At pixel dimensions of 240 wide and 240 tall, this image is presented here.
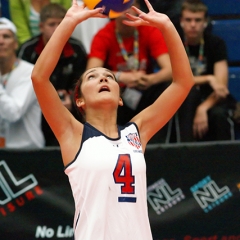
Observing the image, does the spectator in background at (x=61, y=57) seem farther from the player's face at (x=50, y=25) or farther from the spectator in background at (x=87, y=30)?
the spectator in background at (x=87, y=30)

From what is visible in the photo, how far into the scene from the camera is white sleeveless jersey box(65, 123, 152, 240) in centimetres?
303

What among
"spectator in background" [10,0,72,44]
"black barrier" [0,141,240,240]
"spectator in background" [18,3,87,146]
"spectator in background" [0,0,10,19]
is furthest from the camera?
"spectator in background" [0,0,10,19]

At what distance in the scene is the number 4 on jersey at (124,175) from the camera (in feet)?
10.1

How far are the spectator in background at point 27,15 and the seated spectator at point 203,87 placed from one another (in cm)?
141

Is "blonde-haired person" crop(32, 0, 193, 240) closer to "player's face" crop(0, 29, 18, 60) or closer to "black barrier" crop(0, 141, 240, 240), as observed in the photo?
"black barrier" crop(0, 141, 240, 240)

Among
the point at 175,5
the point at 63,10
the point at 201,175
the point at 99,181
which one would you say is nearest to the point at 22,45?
the point at 63,10

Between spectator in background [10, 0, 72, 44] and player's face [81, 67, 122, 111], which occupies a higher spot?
player's face [81, 67, 122, 111]

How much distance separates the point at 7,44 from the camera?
16.8 feet

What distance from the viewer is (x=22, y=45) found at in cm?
559

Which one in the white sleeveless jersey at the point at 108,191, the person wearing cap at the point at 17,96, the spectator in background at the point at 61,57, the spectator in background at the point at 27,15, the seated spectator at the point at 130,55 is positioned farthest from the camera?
the spectator in background at the point at 27,15

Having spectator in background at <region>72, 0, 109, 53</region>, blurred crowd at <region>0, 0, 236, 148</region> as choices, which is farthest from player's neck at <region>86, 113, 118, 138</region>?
spectator in background at <region>72, 0, 109, 53</region>

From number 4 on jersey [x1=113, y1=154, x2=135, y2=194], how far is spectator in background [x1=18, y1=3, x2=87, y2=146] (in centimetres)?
219

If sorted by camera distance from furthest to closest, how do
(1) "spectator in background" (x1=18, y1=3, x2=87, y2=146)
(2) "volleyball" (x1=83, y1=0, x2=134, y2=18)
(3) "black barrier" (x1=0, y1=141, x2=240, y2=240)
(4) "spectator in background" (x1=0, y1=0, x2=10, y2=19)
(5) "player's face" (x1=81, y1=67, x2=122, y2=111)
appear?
(4) "spectator in background" (x1=0, y1=0, x2=10, y2=19), (1) "spectator in background" (x1=18, y1=3, x2=87, y2=146), (3) "black barrier" (x1=0, y1=141, x2=240, y2=240), (2) "volleyball" (x1=83, y1=0, x2=134, y2=18), (5) "player's face" (x1=81, y1=67, x2=122, y2=111)

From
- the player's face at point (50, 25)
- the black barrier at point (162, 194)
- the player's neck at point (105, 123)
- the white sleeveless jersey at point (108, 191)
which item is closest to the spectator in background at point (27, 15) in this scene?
the player's face at point (50, 25)
